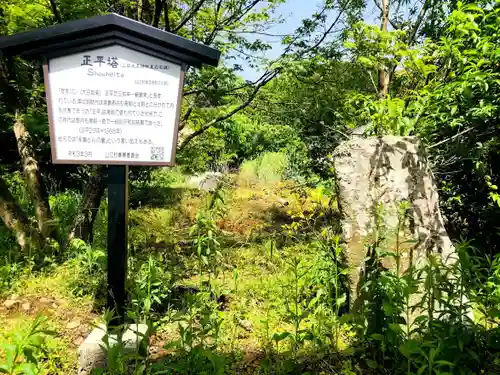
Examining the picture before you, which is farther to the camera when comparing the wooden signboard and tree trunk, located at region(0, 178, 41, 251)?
tree trunk, located at region(0, 178, 41, 251)

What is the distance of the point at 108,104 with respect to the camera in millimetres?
2611

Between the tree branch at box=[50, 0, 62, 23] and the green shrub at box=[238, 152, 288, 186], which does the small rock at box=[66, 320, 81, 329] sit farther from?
the green shrub at box=[238, 152, 288, 186]

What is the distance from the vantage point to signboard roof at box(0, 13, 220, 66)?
2.52m

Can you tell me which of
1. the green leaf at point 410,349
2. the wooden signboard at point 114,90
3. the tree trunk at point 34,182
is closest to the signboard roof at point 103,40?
the wooden signboard at point 114,90

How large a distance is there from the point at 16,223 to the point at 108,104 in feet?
7.45

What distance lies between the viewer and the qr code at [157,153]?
268 centimetres

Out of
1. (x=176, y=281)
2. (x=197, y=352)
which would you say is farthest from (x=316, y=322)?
(x=176, y=281)

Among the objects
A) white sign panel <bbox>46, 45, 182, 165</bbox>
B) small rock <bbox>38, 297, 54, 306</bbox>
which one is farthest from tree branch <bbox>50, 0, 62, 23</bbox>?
small rock <bbox>38, 297, 54, 306</bbox>

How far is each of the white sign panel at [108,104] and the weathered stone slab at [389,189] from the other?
1.45m

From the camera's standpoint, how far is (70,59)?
8.56ft

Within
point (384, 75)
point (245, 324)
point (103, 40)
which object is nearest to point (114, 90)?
point (103, 40)

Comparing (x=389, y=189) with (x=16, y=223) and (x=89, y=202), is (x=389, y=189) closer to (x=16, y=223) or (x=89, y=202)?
(x=89, y=202)

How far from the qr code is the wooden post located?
0.68ft

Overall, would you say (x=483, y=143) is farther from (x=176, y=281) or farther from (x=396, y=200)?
(x=176, y=281)
